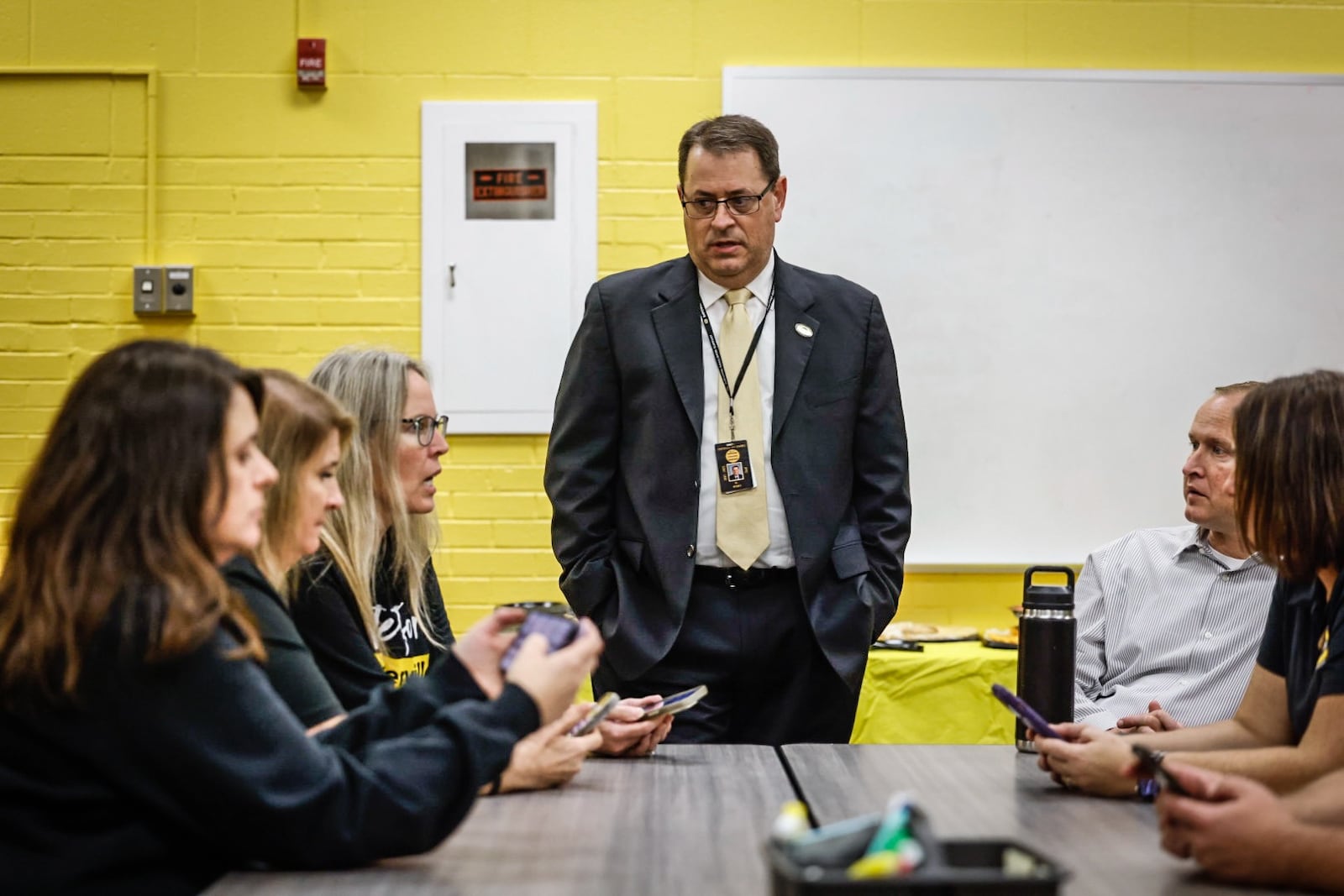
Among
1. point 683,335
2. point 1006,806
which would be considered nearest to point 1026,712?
point 1006,806

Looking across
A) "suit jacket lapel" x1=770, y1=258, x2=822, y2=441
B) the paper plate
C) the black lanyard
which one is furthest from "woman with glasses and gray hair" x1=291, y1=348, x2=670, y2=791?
the paper plate

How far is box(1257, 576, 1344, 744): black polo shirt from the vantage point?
162 cm

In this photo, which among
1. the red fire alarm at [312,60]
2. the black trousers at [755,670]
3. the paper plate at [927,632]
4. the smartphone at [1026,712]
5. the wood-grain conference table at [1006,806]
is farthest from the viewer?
the red fire alarm at [312,60]

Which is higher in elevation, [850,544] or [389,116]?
[389,116]

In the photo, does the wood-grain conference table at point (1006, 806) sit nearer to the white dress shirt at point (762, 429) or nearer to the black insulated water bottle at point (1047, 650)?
the black insulated water bottle at point (1047, 650)

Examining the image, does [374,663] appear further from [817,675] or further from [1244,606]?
[1244,606]

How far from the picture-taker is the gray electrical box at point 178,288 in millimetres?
4309

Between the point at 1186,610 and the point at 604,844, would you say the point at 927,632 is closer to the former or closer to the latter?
the point at 1186,610

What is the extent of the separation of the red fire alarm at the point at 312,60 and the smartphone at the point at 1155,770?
344 cm

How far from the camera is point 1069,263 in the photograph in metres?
4.36

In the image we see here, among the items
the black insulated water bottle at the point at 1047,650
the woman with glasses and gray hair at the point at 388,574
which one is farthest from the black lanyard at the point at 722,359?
the black insulated water bottle at the point at 1047,650

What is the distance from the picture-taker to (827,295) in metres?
2.94

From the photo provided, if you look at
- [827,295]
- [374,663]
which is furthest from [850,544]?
[374,663]

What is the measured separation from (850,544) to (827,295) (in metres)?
0.55
